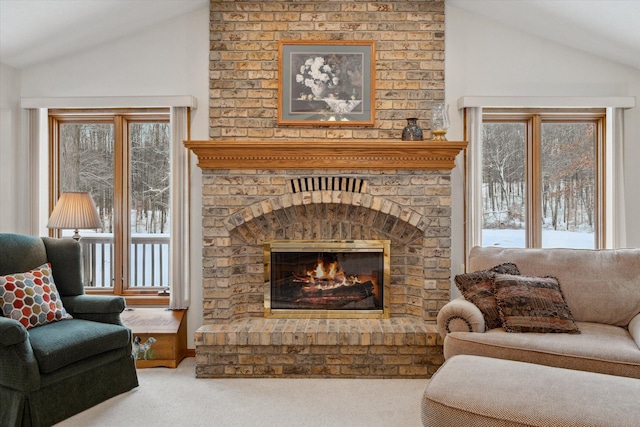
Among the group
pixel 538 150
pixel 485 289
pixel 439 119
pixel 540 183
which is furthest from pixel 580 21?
pixel 485 289

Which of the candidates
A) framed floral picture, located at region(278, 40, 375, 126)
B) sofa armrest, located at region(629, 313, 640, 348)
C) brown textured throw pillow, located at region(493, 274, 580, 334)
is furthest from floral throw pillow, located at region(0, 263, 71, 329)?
sofa armrest, located at region(629, 313, 640, 348)

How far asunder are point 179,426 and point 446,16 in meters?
3.55

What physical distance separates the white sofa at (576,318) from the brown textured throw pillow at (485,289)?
0.19 ft

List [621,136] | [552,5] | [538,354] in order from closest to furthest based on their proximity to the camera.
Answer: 1. [538,354]
2. [552,5]
3. [621,136]

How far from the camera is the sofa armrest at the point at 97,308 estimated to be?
3.05m

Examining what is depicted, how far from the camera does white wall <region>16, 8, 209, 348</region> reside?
12.5 feet

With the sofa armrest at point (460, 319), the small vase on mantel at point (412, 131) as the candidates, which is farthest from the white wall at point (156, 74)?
the sofa armrest at point (460, 319)

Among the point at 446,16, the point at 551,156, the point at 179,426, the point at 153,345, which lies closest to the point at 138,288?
the point at 153,345

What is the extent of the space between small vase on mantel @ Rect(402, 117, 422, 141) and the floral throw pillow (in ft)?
8.73

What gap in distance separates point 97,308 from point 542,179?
3.60 m

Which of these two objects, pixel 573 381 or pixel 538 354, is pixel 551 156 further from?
pixel 573 381

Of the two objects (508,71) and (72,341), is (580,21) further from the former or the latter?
(72,341)

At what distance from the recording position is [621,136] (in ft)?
12.2

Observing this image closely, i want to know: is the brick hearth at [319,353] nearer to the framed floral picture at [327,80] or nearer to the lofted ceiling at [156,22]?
the framed floral picture at [327,80]
